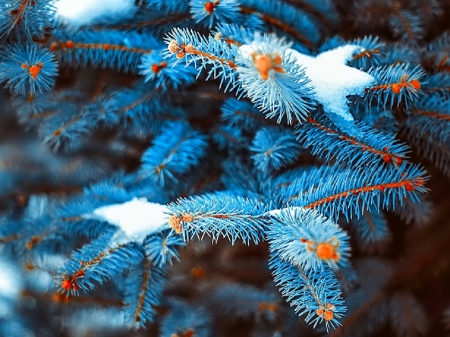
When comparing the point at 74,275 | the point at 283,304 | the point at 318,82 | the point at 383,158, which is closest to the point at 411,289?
the point at 283,304

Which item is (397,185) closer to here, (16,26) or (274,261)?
(274,261)

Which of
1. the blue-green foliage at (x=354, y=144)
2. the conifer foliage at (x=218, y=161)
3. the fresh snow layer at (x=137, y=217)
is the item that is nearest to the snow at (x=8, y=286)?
the conifer foliage at (x=218, y=161)

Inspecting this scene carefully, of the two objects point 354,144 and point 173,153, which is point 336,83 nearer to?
point 354,144

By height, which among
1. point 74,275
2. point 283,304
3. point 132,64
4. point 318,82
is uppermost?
point 318,82

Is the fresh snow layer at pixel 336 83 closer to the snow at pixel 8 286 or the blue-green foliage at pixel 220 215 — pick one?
the blue-green foliage at pixel 220 215

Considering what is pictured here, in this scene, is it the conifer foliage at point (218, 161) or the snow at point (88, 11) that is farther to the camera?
the snow at point (88, 11)

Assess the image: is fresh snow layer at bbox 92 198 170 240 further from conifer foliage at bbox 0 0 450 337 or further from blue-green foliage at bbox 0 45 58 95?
blue-green foliage at bbox 0 45 58 95
